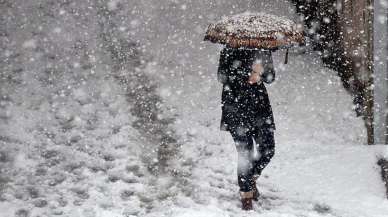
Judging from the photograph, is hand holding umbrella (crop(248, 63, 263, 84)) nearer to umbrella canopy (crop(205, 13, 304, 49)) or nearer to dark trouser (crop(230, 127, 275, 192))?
umbrella canopy (crop(205, 13, 304, 49))

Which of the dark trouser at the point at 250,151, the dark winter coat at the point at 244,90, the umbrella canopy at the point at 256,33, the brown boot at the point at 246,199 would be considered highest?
the umbrella canopy at the point at 256,33

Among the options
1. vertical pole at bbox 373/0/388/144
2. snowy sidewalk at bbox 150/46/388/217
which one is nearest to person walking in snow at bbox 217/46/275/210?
snowy sidewalk at bbox 150/46/388/217

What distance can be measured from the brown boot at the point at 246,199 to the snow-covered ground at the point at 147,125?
0.33 feet

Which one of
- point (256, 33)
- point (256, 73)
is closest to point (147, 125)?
point (256, 73)

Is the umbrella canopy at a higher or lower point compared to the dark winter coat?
higher

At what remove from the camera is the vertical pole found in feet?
18.9

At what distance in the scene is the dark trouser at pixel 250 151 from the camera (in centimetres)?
518

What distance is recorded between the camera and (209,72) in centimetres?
948

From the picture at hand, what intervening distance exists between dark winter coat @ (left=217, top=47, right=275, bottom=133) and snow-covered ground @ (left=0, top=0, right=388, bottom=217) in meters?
0.95

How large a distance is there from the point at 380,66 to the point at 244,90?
6.07 ft

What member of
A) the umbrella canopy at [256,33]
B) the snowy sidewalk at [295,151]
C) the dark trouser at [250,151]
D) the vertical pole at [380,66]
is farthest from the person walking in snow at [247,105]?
the vertical pole at [380,66]

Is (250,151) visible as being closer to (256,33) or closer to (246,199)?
(246,199)

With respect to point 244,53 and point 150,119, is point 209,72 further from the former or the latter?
point 244,53

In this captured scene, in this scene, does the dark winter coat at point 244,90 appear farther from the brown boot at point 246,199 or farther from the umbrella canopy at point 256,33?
the brown boot at point 246,199
